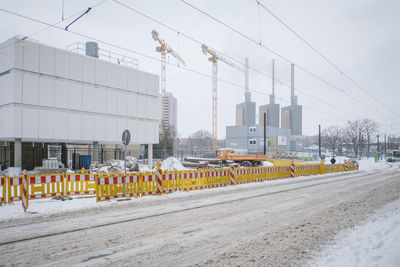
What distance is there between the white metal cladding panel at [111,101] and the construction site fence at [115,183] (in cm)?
1613

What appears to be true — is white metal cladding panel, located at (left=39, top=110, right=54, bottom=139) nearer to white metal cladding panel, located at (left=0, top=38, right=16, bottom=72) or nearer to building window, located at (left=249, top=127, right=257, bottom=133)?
white metal cladding panel, located at (left=0, top=38, right=16, bottom=72)

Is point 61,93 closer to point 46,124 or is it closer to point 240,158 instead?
point 46,124

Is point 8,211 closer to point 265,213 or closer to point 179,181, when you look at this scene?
point 179,181

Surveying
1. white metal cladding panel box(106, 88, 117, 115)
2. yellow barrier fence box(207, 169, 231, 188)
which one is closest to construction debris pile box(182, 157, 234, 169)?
white metal cladding panel box(106, 88, 117, 115)

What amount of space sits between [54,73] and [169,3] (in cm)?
1530

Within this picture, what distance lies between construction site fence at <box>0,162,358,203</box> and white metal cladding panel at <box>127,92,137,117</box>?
17163 mm

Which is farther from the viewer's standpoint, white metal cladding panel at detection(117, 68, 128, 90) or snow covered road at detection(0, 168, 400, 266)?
white metal cladding panel at detection(117, 68, 128, 90)

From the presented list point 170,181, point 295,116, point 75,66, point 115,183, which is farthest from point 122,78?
point 295,116

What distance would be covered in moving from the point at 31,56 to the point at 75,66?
3.65 metres

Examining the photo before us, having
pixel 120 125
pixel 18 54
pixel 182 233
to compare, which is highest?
pixel 18 54

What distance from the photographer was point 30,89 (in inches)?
881

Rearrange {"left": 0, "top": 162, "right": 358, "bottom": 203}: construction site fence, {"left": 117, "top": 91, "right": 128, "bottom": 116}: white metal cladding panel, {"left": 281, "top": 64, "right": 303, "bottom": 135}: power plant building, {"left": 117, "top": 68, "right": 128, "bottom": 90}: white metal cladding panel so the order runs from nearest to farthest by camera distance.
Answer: {"left": 0, "top": 162, "right": 358, "bottom": 203}: construction site fence → {"left": 117, "top": 68, "right": 128, "bottom": 90}: white metal cladding panel → {"left": 117, "top": 91, "right": 128, "bottom": 116}: white metal cladding panel → {"left": 281, "top": 64, "right": 303, "bottom": 135}: power plant building

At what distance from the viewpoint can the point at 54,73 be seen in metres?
23.8

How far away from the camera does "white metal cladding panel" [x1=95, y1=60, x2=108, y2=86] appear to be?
26906mm
